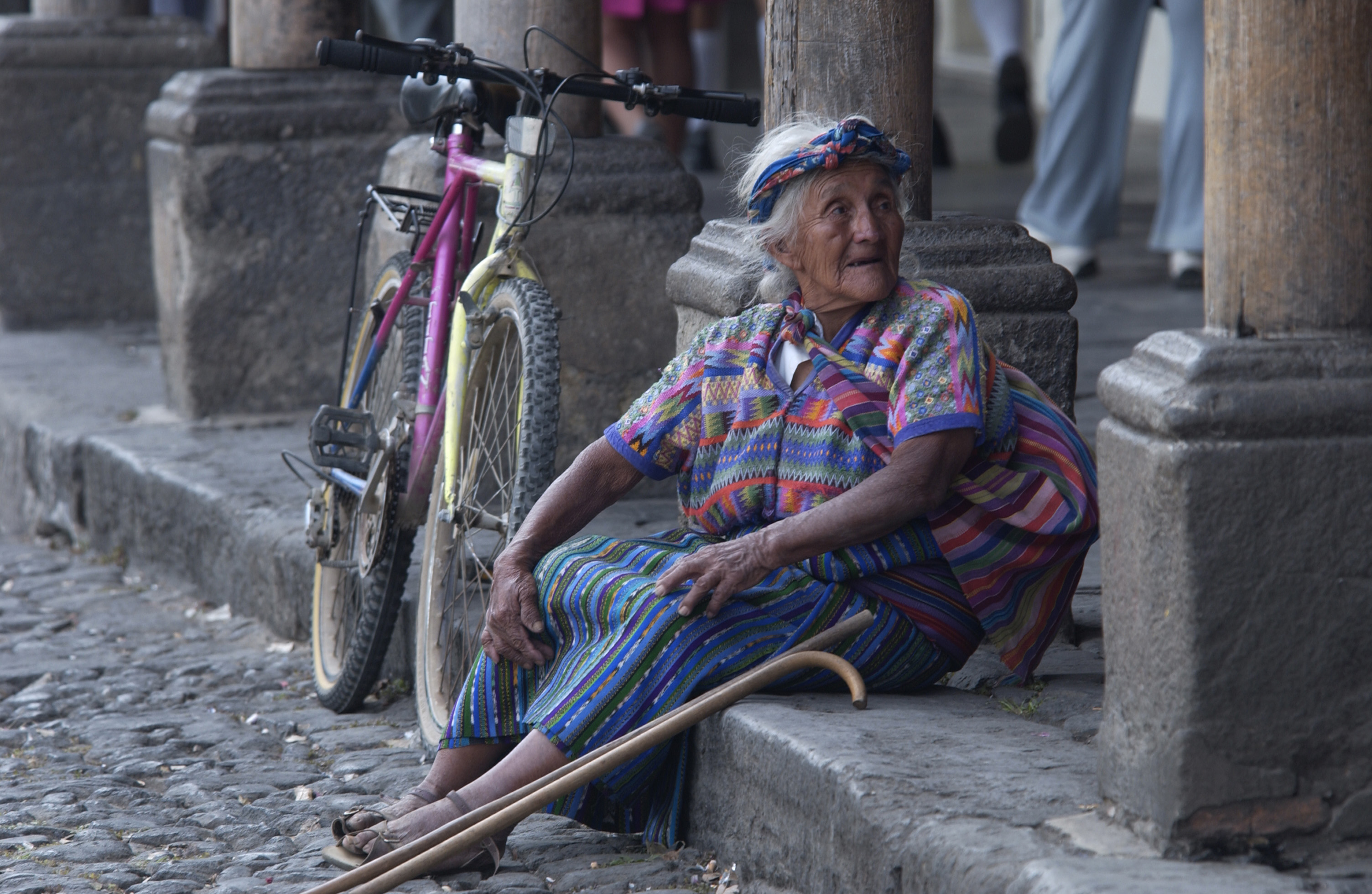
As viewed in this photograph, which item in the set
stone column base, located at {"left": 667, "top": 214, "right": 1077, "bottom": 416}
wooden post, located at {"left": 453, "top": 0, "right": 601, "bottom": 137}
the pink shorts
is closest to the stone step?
stone column base, located at {"left": 667, "top": 214, "right": 1077, "bottom": 416}

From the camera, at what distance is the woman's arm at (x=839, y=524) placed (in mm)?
2705

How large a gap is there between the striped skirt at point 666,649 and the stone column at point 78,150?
17.4 ft

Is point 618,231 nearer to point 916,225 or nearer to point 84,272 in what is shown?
point 916,225

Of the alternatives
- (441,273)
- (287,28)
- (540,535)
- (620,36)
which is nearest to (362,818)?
(540,535)

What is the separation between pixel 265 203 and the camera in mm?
5824

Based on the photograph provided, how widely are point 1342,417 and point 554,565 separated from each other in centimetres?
138

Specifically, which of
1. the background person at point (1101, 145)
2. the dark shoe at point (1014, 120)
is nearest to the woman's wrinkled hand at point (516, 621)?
the background person at point (1101, 145)

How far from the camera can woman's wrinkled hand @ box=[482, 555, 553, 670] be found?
2994 mm

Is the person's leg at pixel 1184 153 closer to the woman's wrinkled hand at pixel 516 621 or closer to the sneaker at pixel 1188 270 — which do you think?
the sneaker at pixel 1188 270

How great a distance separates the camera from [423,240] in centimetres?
381

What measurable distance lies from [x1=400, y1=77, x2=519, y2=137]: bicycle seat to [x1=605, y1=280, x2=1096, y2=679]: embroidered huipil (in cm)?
109

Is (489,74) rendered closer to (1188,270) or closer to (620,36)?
(1188,270)

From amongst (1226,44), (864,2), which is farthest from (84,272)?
(1226,44)

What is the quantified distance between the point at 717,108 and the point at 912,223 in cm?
47
